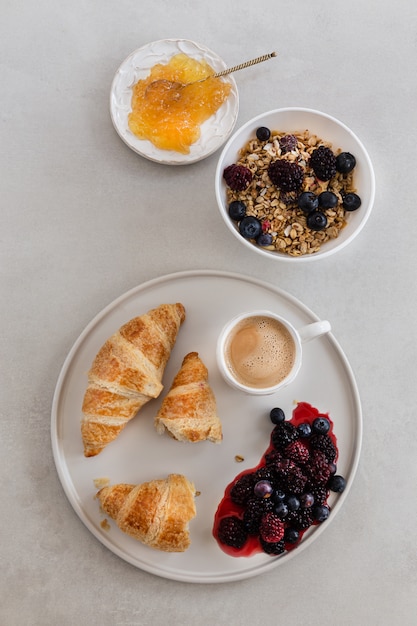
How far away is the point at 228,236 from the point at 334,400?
61 cm

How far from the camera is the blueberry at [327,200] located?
1.77 metres

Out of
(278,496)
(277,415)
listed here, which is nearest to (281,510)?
(278,496)

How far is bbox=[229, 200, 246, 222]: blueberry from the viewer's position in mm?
1805

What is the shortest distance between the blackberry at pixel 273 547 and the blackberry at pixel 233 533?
0.06m

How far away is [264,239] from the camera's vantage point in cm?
180

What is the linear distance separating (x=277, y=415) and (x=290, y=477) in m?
0.18

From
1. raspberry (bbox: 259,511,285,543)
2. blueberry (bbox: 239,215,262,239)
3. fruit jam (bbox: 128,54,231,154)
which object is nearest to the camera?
raspberry (bbox: 259,511,285,543)

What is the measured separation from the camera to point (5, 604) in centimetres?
185

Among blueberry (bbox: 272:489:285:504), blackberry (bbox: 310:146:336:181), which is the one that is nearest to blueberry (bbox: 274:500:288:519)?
blueberry (bbox: 272:489:285:504)

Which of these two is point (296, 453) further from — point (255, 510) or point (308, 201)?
point (308, 201)

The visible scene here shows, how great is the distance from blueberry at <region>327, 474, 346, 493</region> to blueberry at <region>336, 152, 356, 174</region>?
91cm

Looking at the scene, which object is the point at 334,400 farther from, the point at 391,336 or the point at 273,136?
the point at 273,136

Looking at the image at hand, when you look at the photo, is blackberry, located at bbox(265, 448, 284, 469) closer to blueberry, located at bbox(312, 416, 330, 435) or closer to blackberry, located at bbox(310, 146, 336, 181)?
blueberry, located at bbox(312, 416, 330, 435)

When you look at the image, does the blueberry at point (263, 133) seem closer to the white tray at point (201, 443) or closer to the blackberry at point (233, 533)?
the white tray at point (201, 443)
